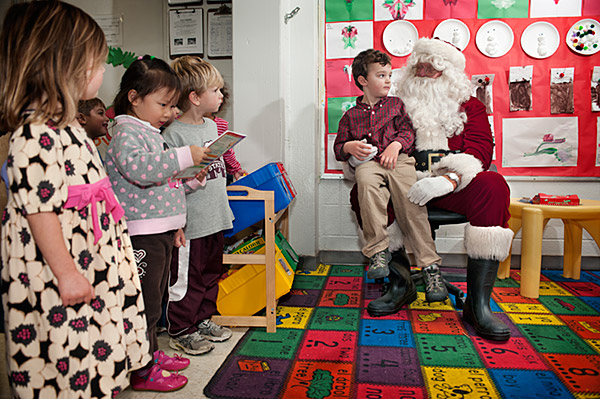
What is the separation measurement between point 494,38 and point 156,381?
2774 millimetres

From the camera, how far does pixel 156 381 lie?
1.46 meters

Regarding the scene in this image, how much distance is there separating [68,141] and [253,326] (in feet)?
4.03

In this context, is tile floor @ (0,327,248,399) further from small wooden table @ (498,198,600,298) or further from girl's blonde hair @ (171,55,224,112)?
small wooden table @ (498,198,600,298)

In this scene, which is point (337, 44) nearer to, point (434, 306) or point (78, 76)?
point (434, 306)

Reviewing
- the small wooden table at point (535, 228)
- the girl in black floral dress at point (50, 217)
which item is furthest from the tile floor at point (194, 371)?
the small wooden table at point (535, 228)

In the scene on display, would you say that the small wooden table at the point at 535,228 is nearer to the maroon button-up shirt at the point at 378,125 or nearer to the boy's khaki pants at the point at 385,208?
the boy's khaki pants at the point at 385,208

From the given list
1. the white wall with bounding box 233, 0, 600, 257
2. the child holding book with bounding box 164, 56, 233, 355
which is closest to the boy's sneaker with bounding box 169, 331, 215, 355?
the child holding book with bounding box 164, 56, 233, 355

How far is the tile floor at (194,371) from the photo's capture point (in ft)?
4.44

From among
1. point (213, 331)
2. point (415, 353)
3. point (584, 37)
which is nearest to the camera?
point (415, 353)

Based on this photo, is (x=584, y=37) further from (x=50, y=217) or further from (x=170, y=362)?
(x=50, y=217)

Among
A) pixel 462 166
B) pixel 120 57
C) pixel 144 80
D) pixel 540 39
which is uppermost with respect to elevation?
pixel 540 39

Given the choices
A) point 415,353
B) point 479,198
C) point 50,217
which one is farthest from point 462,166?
point 50,217

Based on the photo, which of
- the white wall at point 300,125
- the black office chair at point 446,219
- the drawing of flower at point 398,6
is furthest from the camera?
the drawing of flower at point 398,6

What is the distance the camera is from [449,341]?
1.81m
